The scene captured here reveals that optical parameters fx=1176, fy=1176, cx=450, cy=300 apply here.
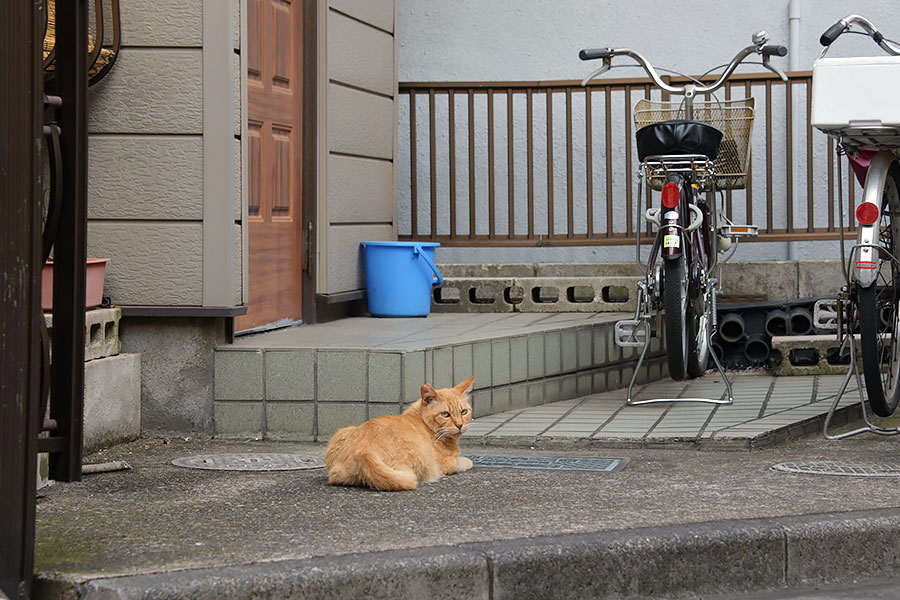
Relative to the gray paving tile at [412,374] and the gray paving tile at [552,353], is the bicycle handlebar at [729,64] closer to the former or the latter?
the gray paving tile at [552,353]

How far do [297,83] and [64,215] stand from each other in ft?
12.6

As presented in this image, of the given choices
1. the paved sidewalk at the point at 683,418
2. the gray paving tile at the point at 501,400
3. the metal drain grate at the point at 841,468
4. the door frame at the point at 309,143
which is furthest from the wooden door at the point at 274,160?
the metal drain grate at the point at 841,468

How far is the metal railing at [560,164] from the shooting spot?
8547mm

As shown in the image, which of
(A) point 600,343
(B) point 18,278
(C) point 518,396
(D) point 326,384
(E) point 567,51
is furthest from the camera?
(E) point 567,51

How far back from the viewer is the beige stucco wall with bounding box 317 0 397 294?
284 inches

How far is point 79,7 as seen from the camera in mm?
3430

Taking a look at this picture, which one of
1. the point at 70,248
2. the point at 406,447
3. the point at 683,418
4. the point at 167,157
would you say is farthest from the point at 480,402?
the point at 70,248

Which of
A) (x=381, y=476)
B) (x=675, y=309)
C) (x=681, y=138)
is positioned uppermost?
(x=681, y=138)

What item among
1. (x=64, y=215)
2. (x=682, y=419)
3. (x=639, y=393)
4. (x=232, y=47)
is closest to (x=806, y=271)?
(x=639, y=393)

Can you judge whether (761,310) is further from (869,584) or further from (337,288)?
(869,584)

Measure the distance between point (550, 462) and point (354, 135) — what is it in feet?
10.6

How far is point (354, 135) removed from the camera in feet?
25.1

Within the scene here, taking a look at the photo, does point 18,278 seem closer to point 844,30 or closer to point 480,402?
point 480,402

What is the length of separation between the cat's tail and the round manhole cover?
0.69m
